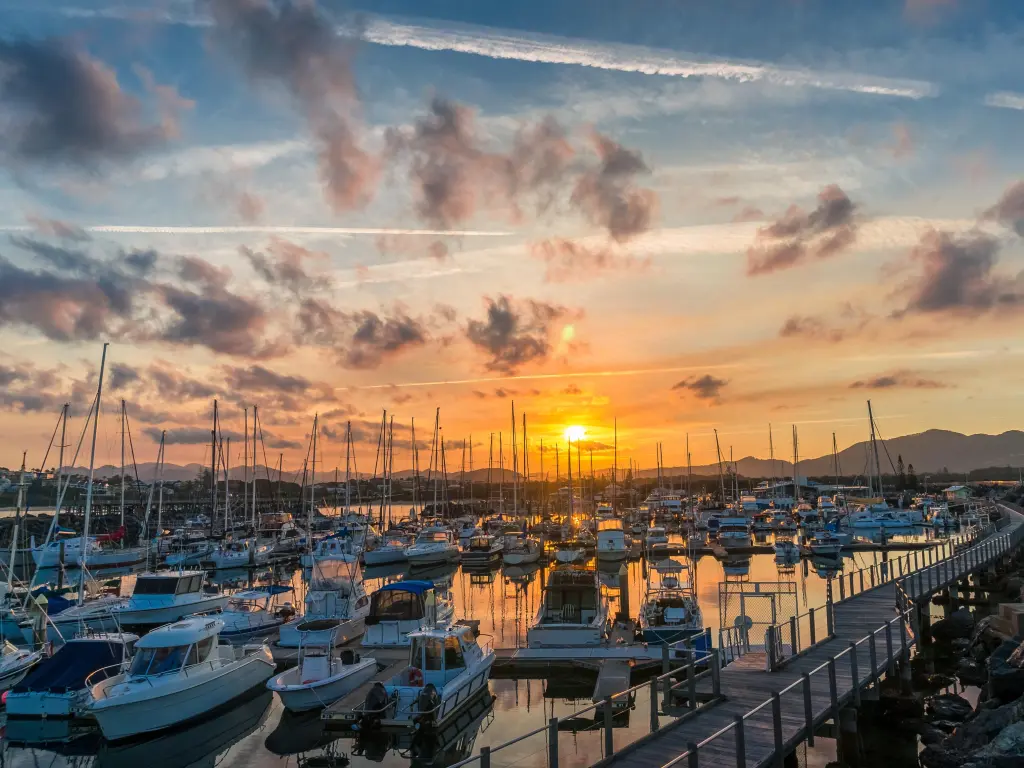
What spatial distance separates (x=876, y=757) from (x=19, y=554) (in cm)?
8485

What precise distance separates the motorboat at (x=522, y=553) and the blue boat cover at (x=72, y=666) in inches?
1668

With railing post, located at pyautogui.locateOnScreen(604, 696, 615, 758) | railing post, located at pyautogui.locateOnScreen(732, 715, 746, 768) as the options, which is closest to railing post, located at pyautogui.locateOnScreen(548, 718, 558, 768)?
railing post, located at pyautogui.locateOnScreen(604, 696, 615, 758)

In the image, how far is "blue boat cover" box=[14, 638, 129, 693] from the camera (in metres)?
24.5

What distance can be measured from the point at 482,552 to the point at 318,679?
155ft

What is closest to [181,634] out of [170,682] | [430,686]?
[170,682]

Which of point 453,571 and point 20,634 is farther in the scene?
point 453,571

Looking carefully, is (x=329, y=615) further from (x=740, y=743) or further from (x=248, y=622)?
(x=740, y=743)

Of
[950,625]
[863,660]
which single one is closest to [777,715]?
[863,660]

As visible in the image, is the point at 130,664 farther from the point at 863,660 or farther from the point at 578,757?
the point at 863,660

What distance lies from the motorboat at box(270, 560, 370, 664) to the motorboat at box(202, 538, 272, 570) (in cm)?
3372

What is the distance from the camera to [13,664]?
28.0 metres

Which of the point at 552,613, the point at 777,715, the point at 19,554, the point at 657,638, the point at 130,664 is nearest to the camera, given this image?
the point at 777,715

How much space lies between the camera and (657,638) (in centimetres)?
3045

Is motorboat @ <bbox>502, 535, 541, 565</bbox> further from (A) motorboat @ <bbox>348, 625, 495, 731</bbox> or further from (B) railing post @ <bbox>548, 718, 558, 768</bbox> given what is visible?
(B) railing post @ <bbox>548, 718, 558, 768</bbox>
